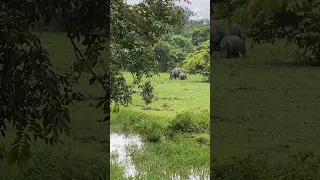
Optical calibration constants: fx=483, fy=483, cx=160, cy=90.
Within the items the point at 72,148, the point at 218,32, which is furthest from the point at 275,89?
the point at 72,148

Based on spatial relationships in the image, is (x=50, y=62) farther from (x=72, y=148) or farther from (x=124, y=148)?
(x=124, y=148)

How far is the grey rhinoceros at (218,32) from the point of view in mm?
2371

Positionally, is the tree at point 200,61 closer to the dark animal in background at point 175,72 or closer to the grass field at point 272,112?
the dark animal in background at point 175,72

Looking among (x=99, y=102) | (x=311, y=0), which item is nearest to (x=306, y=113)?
(x=311, y=0)

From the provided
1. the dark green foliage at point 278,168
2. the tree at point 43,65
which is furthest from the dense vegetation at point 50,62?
the dark green foliage at point 278,168

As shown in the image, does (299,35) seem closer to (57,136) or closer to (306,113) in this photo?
(306,113)

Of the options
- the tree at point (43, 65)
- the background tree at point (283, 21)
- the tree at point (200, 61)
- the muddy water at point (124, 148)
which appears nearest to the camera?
the tree at point (43, 65)

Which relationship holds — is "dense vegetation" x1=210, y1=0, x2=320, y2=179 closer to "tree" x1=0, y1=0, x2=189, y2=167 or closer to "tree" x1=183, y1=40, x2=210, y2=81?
"tree" x1=183, y1=40, x2=210, y2=81

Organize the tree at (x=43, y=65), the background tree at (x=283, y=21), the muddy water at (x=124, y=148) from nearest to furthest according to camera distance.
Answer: the tree at (x=43, y=65)
the background tree at (x=283, y=21)
the muddy water at (x=124, y=148)

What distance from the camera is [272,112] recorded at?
2.37 metres

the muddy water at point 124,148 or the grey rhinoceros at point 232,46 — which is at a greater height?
the grey rhinoceros at point 232,46

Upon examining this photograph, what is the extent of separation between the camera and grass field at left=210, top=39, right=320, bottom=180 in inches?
92.1

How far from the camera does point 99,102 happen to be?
2.44m

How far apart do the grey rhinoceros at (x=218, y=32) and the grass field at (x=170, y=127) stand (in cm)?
29
